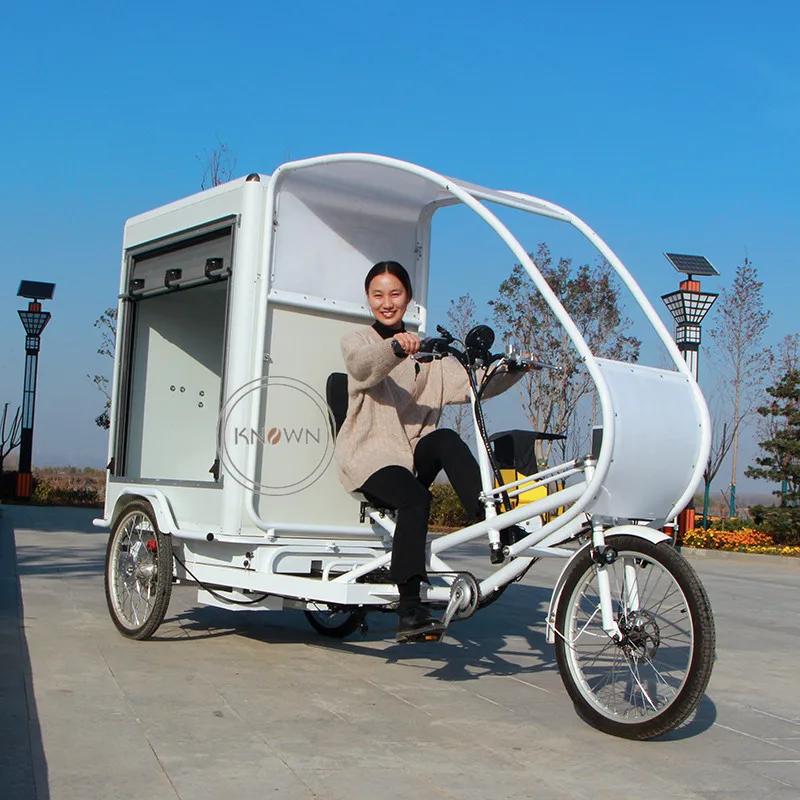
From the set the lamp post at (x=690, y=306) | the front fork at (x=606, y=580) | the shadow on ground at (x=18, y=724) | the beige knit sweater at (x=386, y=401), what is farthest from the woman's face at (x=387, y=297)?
the lamp post at (x=690, y=306)

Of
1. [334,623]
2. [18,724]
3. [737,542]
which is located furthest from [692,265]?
[18,724]

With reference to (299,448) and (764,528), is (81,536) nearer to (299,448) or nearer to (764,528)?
(299,448)

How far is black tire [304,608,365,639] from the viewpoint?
21.5 ft

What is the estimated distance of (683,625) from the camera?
4000 millimetres

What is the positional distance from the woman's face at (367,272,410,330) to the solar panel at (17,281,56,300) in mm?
19332

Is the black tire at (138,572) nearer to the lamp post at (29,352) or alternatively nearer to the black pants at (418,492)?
the black pants at (418,492)

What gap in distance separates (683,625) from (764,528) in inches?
614

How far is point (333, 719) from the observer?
14.5 ft

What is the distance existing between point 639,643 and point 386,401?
1845 millimetres

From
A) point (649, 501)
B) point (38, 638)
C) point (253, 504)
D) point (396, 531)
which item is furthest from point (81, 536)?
point (649, 501)

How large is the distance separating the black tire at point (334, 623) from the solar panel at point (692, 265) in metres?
11.8

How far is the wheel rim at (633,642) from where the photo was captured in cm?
406

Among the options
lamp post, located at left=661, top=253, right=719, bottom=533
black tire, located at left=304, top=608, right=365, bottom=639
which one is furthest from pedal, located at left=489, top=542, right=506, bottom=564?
lamp post, located at left=661, top=253, right=719, bottom=533

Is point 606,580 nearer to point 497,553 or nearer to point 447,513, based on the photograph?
point 497,553
